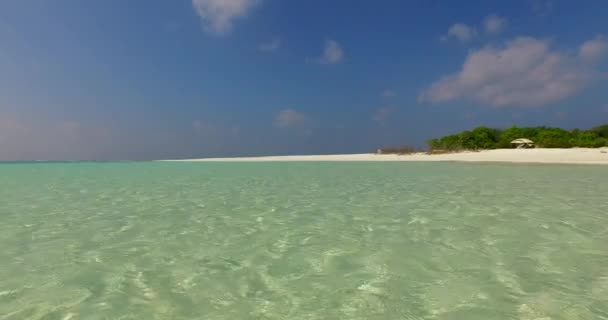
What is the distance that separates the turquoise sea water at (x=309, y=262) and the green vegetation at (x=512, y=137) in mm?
37634

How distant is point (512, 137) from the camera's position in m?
46.3

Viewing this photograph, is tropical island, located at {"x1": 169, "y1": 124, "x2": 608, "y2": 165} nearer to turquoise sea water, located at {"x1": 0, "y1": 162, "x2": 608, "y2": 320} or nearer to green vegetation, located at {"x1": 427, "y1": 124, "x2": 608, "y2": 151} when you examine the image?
green vegetation, located at {"x1": 427, "y1": 124, "x2": 608, "y2": 151}

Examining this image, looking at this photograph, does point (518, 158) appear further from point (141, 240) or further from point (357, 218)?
point (141, 240)

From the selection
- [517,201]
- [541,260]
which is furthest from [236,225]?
[517,201]

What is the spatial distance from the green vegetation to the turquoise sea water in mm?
37634

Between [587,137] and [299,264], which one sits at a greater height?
[587,137]

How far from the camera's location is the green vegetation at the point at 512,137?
37656 mm

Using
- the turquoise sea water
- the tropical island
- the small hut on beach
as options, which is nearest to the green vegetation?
the tropical island

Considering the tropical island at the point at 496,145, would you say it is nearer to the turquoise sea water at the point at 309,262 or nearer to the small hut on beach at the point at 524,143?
the small hut on beach at the point at 524,143

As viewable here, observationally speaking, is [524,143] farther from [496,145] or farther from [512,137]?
[512,137]

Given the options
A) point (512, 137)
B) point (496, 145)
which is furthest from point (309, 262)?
point (512, 137)

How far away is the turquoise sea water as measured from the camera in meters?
2.44

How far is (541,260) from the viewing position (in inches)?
132

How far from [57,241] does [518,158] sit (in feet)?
101
